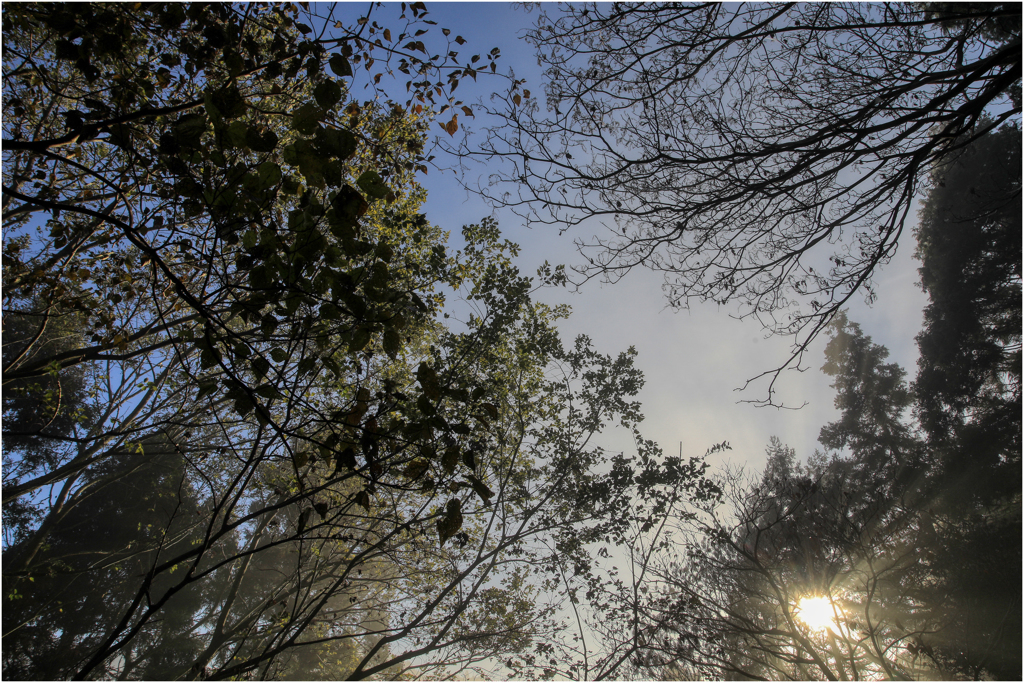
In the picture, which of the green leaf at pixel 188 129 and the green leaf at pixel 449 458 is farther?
the green leaf at pixel 449 458

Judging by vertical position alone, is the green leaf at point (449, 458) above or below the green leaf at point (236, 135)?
below

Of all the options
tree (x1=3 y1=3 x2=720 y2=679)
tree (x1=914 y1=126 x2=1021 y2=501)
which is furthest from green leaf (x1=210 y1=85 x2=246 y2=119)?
tree (x1=914 y1=126 x2=1021 y2=501)

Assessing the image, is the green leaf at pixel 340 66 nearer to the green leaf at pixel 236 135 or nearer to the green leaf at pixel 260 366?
the green leaf at pixel 236 135

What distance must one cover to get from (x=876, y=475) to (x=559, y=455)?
46.9ft

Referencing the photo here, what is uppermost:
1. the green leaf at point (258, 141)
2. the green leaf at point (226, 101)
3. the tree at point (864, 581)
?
the green leaf at point (226, 101)

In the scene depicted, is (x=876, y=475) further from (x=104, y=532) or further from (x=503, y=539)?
(x=104, y=532)

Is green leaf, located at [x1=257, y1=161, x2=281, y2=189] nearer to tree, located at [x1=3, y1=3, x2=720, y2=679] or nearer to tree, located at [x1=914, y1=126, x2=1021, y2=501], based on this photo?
tree, located at [x1=3, y1=3, x2=720, y2=679]

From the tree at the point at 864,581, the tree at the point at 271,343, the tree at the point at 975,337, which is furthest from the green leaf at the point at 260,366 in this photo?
the tree at the point at 975,337

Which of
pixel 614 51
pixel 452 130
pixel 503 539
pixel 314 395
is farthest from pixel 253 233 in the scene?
pixel 503 539

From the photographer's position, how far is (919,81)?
363 cm

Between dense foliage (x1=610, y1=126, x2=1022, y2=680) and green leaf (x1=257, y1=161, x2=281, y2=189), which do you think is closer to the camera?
green leaf (x1=257, y1=161, x2=281, y2=189)

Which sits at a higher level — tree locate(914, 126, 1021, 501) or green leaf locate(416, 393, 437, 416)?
tree locate(914, 126, 1021, 501)

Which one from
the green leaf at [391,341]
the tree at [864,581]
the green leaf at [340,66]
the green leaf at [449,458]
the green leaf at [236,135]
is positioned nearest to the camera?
the green leaf at [236,135]

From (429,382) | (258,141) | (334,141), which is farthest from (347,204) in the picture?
(429,382)
